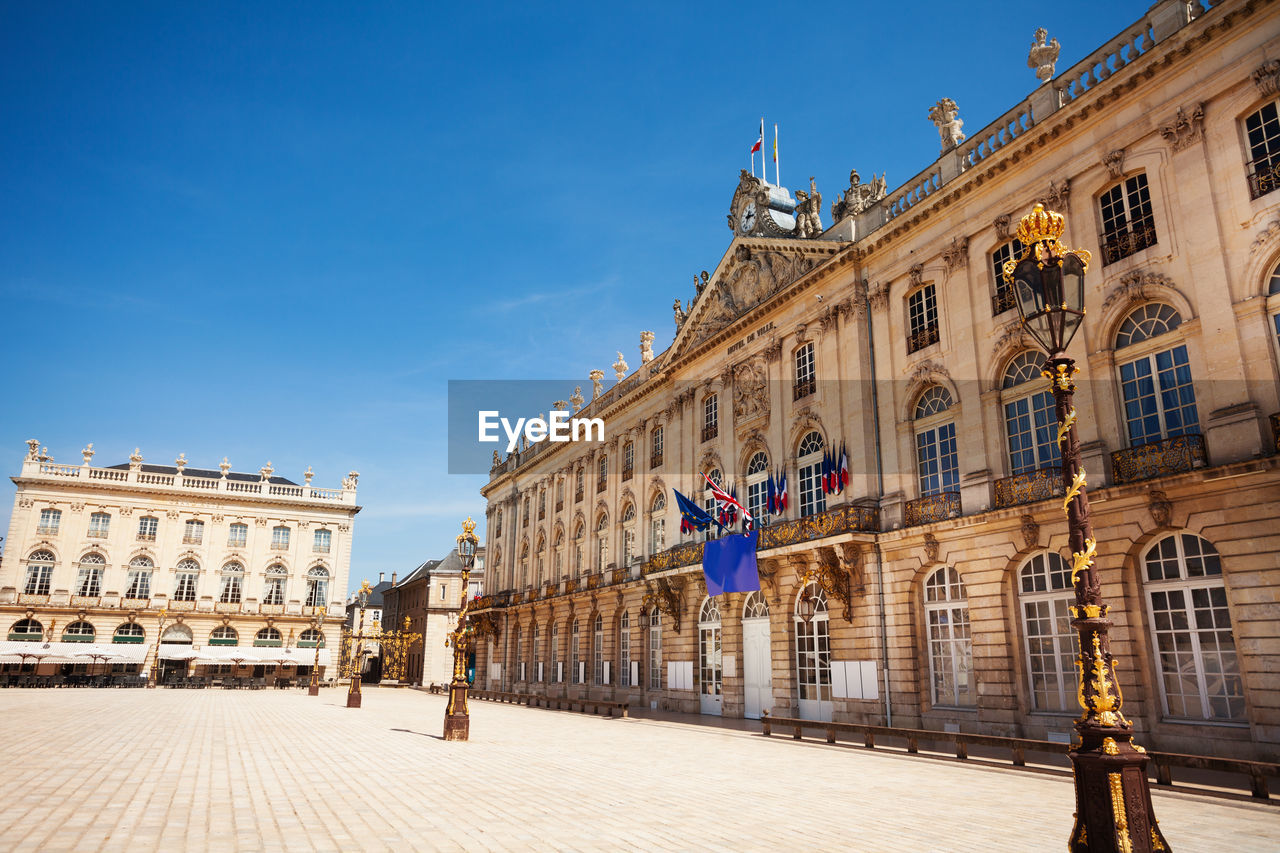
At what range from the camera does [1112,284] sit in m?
17.5

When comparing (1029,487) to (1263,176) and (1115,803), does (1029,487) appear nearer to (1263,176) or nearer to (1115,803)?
(1263,176)

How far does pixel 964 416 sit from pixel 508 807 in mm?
14889

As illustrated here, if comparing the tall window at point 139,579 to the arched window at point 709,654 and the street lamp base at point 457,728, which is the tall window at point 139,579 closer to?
the arched window at point 709,654

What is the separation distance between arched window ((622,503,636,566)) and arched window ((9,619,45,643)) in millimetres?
→ 44406

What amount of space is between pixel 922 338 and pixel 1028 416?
4.05m

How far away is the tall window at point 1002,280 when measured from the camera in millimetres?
19781

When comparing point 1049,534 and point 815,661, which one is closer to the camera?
point 1049,534

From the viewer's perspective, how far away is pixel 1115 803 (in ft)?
20.1

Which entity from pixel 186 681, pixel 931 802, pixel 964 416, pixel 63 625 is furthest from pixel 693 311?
pixel 63 625

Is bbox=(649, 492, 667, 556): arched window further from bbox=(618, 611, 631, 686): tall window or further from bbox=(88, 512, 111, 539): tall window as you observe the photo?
bbox=(88, 512, 111, 539): tall window

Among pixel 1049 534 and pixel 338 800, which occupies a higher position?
pixel 1049 534

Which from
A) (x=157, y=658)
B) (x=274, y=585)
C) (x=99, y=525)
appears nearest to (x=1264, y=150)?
(x=274, y=585)

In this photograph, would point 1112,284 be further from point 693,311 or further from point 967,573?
point 693,311

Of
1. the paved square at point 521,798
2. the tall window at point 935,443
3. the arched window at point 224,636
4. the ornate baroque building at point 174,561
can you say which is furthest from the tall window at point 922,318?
Answer: the arched window at point 224,636
